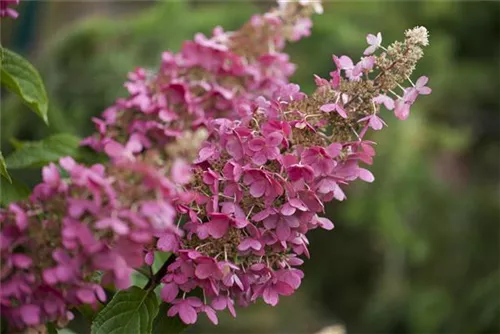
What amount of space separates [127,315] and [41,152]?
0.99 ft

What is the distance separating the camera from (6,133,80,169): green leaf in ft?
2.80

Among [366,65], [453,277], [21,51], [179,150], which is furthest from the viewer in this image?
[453,277]

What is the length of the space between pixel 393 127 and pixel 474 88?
71cm

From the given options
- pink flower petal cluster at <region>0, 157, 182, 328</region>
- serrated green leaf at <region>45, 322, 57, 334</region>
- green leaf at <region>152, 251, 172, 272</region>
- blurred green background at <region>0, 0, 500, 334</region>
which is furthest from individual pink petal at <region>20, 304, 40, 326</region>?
blurred green background at <region>0, 0, 500, 334</region>

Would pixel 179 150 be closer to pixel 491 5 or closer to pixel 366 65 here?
pixel 366 65

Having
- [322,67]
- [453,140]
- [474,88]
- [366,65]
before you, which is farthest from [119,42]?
[366,65]

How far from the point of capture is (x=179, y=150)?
0.47 metres

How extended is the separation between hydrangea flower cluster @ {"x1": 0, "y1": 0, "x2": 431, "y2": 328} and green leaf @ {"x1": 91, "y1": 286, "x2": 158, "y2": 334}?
21 mm

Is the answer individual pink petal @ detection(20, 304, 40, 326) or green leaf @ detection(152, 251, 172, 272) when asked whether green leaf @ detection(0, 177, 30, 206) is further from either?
individual pink petal @ detection(20, 304, 40, 326)

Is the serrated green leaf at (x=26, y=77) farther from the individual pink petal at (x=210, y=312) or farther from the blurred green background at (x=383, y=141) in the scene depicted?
the blurred green background at (x=383, y=141)

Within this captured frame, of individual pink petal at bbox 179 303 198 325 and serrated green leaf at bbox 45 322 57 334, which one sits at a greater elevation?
individual pink petal at bbox 179 303 198 325

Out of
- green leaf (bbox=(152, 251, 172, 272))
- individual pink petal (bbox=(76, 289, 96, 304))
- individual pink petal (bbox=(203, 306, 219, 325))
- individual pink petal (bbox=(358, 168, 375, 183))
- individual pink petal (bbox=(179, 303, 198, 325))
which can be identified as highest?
individual pink petal (bbox=(358, 168, 375, 183))

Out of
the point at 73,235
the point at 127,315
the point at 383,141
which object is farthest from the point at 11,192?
the point at 383,141

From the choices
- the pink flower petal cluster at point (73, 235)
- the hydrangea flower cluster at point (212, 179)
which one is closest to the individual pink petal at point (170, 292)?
the hydrangea flower cluster at point (212, 179)
